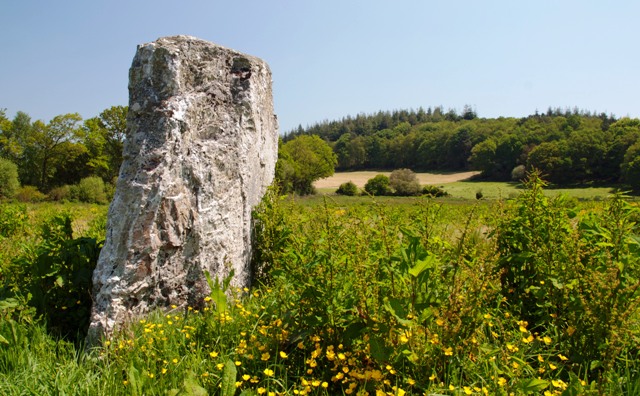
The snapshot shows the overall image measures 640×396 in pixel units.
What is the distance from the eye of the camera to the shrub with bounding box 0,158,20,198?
41812 millimetres

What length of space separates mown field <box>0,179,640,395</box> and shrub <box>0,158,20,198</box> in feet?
151

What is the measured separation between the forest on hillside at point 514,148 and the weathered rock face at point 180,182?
1354 inches

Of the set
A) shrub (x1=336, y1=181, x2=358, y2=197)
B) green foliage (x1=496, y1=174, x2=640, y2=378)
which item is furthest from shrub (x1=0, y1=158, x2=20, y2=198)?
green foliage (x1=496, y1=174, x2=640, y2=378)

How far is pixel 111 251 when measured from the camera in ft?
14.5

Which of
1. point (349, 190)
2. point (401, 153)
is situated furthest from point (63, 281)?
point (401, 153)

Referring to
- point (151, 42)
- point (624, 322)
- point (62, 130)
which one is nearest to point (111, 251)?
point (151, 42)

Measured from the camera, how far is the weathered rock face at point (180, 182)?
4449mm

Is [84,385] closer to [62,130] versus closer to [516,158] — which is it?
[62,130]

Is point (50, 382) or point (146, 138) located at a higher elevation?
point (146, 138)

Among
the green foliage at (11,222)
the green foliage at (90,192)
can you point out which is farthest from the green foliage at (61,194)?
the green foliage at (11,222)

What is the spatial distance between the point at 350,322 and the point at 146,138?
10.1 feet

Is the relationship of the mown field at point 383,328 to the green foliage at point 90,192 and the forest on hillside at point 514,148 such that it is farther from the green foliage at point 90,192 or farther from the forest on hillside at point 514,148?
the green foliage at point 90,192

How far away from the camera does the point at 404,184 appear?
220ft

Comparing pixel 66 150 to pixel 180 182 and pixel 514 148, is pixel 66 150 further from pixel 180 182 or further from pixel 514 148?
pixel 514 148
